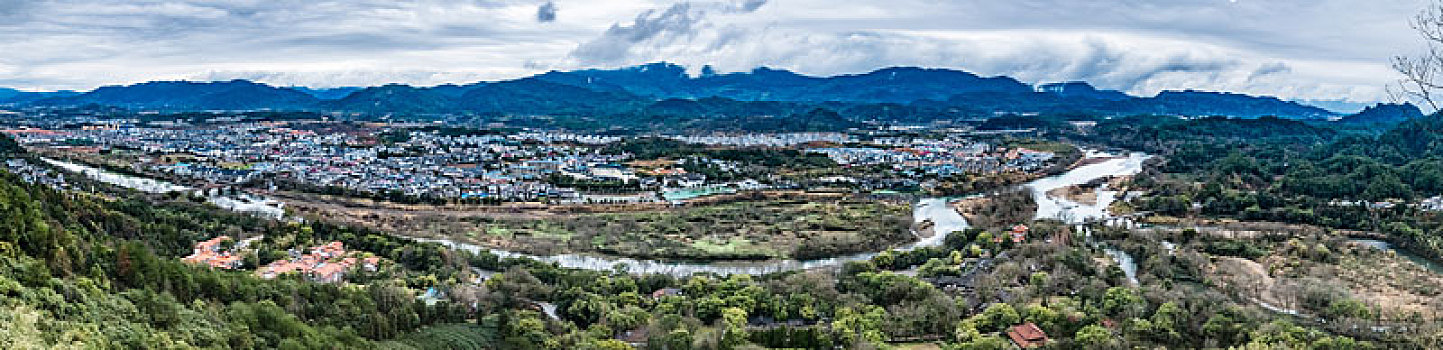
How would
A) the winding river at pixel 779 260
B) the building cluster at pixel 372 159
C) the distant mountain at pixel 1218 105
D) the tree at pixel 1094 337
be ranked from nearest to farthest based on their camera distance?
1. the tree at pixel 1094 337
2. the winding river at pixel 779 260
3. the building cluster at pixel 372 159
4. the distant mountain at pixel 1218 105

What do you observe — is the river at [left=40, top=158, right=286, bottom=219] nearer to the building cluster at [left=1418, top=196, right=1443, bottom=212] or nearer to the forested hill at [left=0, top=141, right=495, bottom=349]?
the forested hill at [left=0, top=141, right=495, bottom=349]

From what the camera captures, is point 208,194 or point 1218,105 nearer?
point 208,194

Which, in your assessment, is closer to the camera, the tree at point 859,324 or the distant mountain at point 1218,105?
the tree at point 859,324

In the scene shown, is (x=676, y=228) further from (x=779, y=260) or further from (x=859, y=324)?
(x=859, y=324)

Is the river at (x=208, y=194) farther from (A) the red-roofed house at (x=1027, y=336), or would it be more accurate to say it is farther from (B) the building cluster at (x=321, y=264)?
(A) the red-roofed house at (x=1027, y=336)

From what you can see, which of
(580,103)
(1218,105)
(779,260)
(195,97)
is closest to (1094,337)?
(779,260)

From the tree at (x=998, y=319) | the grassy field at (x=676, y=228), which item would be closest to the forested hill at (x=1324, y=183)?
the grassy field at (x=676, y=228)
